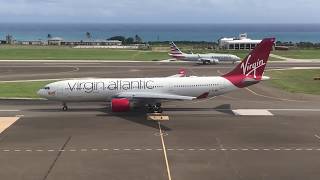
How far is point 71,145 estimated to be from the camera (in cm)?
3453

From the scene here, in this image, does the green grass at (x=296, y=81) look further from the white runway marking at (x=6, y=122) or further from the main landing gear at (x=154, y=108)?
the white runway marking at (x=6, y=122)

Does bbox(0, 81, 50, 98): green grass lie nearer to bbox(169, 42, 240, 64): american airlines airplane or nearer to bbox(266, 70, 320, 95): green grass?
bbox(266, 70, 320, 95): green grass

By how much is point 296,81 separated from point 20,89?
39.0 metres

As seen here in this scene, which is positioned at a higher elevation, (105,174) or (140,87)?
(140,87)

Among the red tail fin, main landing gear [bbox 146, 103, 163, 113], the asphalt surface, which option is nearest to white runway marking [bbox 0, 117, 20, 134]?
the asphalt surface

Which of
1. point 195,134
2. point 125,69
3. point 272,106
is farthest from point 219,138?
point 125,69

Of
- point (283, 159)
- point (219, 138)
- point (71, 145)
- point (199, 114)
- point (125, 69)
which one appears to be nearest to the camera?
point (283, 159)

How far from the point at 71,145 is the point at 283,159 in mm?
14216

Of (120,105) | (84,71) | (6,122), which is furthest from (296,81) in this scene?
(6,122)

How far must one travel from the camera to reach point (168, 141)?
3569cm

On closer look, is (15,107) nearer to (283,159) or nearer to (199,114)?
(199,114)

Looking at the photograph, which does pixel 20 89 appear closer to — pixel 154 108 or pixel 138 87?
pixel 138 87

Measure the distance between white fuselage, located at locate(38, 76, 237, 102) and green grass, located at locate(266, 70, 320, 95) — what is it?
18633 millimetres

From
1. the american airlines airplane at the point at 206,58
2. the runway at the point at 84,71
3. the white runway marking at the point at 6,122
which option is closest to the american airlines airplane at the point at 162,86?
the white runway marking at the point at 6,122
